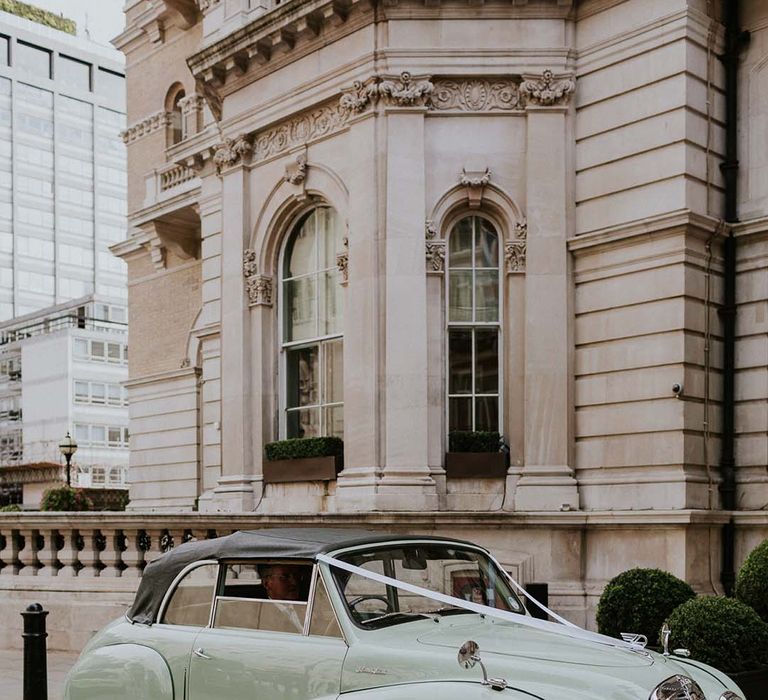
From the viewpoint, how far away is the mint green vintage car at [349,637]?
568 cm

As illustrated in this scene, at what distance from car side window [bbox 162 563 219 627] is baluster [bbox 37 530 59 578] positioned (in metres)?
7.63

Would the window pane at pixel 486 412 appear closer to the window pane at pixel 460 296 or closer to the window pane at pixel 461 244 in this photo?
the window pane at pixel 460 296

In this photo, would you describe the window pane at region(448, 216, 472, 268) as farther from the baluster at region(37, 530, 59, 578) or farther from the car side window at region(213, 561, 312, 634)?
the car side window at region(213, 561, 312, 634)

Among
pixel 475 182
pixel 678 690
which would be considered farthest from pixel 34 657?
pixel 475 182

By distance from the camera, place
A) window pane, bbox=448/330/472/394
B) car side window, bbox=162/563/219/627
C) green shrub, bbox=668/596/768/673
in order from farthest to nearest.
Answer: window pane, bbox=448/330/472/394 < green shrub, bbox=668/596/768/673 < car side window, bbox=162/563/219/627

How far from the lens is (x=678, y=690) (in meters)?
5.52

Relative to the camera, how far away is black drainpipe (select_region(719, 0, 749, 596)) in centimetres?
1341

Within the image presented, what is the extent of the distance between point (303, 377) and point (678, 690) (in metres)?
11.3

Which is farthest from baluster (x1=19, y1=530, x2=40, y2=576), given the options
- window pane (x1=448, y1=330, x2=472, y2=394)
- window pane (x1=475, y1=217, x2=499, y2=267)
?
window pane (x1=475, y1=217, x2=499, y2=267)

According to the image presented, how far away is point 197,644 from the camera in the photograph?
6934mm

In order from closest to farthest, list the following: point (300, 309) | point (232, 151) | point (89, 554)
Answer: point (89, 554) < point (300, 309) < point (232, 151)

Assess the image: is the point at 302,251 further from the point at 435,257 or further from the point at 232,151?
the point at 435,257

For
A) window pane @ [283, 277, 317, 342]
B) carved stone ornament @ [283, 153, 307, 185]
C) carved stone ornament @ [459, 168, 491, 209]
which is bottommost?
window pane @ [283, 277, 317, 342]

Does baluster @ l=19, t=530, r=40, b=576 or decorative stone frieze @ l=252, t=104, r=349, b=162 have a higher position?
decorative stone frieze @ l=252, t=104, r=349, b=162
